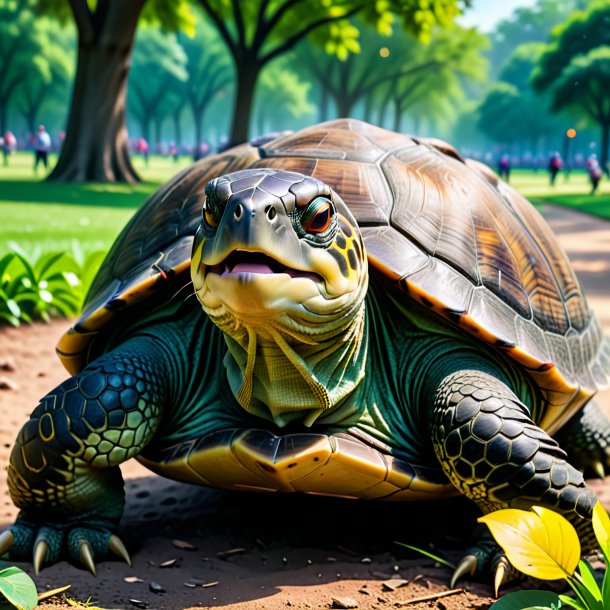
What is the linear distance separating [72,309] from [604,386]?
4425mm

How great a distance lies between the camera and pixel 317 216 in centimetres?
229

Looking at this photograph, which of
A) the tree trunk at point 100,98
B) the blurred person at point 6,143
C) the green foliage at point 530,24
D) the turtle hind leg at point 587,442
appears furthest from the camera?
the green foliage at point 530,24

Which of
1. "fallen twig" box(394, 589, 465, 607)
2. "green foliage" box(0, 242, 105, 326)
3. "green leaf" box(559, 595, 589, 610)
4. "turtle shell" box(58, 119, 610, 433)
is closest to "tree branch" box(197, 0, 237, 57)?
"green foliage" box(0, 242, 105, 326)

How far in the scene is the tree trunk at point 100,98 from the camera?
19.9 m

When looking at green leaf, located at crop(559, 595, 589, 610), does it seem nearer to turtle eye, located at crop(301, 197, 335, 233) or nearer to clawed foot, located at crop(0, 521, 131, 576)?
turtle eye, located at crop(301, 197, 335, 233)

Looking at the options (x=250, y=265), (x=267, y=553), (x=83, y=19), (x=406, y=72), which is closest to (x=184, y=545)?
(x=267, y=553)

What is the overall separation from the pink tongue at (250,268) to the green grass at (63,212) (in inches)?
239

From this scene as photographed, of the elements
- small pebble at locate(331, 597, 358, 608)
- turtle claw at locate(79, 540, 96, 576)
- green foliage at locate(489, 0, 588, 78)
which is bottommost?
turtle claw at locate(79, 540, 96, 576)

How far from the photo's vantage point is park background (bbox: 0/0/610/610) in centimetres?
274

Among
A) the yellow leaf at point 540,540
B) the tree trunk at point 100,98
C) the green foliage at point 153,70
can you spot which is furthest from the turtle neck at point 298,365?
the green foliage at point 153,70

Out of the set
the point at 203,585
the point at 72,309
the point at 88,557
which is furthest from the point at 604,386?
the point at 72,309

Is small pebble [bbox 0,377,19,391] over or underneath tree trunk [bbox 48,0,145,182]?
underneath

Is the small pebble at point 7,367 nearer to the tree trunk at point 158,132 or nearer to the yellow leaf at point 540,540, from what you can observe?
the yellow leaf at point 540,540

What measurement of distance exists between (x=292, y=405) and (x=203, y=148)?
167 feet
